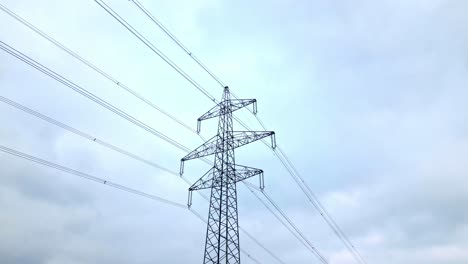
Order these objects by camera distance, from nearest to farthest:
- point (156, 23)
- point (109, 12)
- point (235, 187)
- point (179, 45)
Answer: point (109, 12)
point (156, 23)
point (179, 45)
point (235, 187)

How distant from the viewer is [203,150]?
31094 millimetres

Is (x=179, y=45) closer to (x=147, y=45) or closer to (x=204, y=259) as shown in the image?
(x=147, y=45)

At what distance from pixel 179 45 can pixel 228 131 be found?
780 cm

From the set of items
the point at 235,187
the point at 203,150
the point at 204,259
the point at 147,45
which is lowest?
the point at 204,259

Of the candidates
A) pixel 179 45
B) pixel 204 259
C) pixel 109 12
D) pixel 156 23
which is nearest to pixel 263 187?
pixel 204 259

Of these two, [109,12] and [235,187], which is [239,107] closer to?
[235,187]

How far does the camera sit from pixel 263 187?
32.8 meters

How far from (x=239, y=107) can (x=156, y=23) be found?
33.2 feet

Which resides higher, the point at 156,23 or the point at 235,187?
the point at 156,23

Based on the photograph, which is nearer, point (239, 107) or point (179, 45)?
point (179, 45)

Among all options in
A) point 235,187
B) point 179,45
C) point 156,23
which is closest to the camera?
point 156,23

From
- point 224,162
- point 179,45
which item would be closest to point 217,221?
point 224,162

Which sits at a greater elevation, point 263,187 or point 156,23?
point 156,23

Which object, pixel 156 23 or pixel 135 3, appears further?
pixel 156 23
